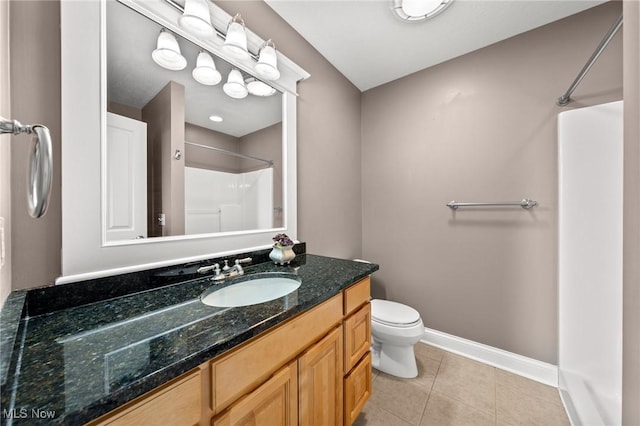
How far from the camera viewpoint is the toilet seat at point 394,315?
1563 millimetres

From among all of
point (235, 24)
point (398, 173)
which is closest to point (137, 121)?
point (235, 24)

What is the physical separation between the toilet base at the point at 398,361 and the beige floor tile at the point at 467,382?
0.16 m

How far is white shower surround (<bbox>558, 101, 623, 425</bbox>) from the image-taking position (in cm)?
124

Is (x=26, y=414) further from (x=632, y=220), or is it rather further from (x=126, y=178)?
(x=632, y=220)

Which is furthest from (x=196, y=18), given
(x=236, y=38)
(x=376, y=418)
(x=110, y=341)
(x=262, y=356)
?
(x=376, y=418)

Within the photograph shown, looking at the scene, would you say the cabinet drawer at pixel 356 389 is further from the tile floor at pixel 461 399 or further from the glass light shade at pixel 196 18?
the glass light shade at pixel 196 18

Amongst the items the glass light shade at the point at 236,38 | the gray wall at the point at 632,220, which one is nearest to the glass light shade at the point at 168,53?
the glass light shade at the point at 236,38

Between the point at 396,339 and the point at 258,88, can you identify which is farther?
the point at 396,339

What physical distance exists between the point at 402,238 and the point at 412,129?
0.98 meters

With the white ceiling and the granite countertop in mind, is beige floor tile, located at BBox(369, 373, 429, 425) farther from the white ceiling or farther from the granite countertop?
the white ceiling

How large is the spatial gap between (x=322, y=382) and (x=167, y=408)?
601 mm

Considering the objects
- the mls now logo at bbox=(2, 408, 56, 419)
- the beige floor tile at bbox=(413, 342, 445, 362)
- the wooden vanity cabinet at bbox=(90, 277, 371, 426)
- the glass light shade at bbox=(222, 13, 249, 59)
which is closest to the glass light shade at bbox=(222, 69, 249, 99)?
the glass light shade at bbox=(222, 13, 249, 59)

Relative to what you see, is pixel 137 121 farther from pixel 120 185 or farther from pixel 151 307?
pixel 151 307

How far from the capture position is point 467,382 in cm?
155
